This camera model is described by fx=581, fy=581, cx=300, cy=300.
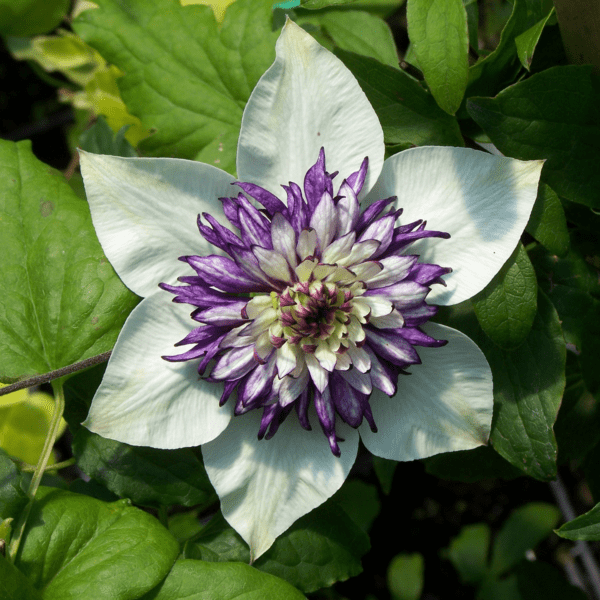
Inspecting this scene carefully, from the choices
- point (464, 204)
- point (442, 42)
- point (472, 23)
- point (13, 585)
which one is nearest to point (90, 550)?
point (13, 585)

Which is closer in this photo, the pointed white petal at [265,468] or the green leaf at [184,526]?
the pointed white petal at [265,468]

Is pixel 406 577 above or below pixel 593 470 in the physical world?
below

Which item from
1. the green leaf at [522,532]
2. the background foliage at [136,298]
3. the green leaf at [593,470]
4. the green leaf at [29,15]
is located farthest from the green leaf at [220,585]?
the green leaf at [29,15]

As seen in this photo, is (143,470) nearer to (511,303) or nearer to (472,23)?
(511,303)

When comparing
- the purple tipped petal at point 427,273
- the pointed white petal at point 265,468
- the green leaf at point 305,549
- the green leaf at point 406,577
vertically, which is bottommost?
the green leaf at point 406,577

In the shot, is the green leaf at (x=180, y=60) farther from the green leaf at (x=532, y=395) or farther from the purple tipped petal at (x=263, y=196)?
the green leaf at (x=532, y=395)

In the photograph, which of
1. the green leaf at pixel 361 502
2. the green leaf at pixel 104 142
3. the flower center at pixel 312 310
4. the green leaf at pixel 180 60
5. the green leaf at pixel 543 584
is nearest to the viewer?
the flower center at pixel 312 310

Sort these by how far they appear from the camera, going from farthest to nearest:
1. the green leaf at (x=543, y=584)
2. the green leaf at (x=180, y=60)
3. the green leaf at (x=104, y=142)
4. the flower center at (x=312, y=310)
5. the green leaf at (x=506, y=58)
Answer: the green leaf at (x=543, y=584)
the green leaf at (x=104, y=142)
the green leaf at (x=180, y=60)
the green leaf at (x=506, y=58)
the flower center at (x=312, y=310)
